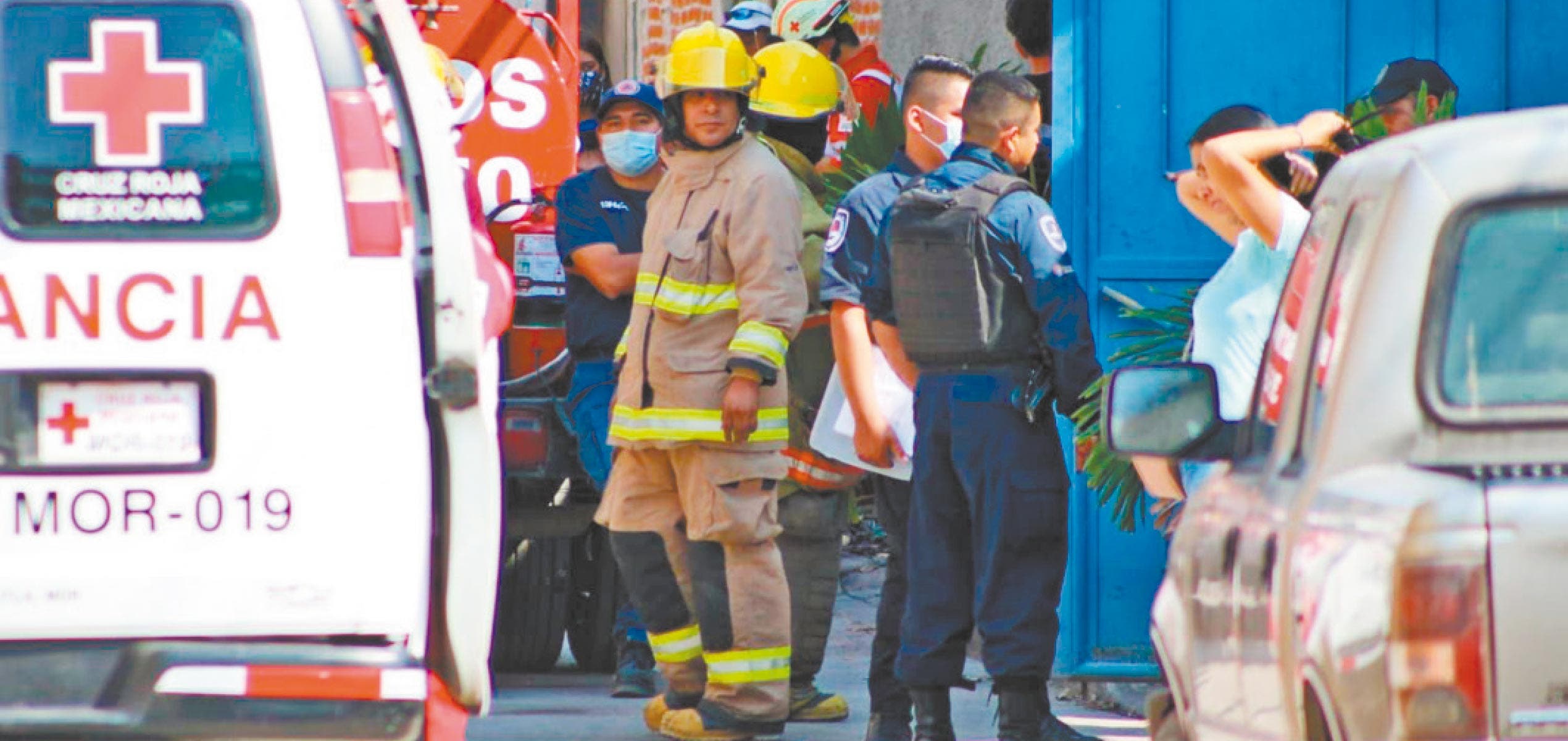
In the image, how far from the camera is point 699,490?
767cm

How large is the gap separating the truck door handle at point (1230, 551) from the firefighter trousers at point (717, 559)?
3405mm

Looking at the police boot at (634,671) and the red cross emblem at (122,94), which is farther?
the police boot at (634,671)

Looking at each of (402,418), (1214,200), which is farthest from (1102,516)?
(402,418)

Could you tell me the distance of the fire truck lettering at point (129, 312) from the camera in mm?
4738

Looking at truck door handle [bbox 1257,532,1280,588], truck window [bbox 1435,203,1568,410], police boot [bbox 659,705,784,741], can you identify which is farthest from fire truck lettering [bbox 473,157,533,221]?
truck window [bbox 1435,203,1568,410]

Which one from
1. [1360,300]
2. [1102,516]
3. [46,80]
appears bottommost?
[1102,516]

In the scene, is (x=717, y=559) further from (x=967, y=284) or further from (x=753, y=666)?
(x=967, y=284)

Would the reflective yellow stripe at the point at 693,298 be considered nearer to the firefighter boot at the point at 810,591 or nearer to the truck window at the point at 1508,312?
the firefighter boot at the point at 810,591

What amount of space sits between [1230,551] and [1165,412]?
0.81 feet

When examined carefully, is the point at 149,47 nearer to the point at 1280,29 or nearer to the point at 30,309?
the point at 30,309

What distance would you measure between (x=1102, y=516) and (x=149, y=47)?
427cm

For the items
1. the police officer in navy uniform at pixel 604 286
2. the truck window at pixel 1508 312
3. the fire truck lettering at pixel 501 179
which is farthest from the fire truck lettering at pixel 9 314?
the fire truck lettering at pixel 501 179

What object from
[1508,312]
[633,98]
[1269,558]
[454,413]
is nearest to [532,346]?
[633,98]

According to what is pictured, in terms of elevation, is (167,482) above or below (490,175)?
below
